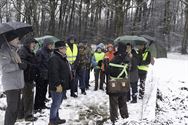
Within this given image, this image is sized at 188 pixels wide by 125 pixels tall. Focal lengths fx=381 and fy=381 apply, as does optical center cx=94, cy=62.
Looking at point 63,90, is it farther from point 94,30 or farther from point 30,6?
point 94,30

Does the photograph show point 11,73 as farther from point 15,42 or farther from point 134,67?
point 134,67

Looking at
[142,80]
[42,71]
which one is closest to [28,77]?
[42,71]

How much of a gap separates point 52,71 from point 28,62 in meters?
0.95

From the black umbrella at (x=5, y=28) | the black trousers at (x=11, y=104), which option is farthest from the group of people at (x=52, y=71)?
the black umbrella at (x=5, y=28)

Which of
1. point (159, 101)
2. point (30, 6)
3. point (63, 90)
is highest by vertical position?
point (30, 6)

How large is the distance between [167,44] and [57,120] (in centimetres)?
4115

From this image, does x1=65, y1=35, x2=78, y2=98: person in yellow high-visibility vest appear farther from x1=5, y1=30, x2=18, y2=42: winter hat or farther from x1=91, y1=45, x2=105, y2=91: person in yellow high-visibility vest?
x1=5, y1=30, x2=18, y2=42: winter hat

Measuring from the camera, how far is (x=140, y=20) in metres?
54.4

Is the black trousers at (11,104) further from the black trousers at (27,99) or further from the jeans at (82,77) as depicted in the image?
the jeans at (82,77)

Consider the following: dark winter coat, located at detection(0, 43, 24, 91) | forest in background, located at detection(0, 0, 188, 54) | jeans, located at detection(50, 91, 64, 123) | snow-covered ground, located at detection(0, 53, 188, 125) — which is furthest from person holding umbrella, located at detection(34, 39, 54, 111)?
forest in background, located at detection(0, 0, 188, 54)

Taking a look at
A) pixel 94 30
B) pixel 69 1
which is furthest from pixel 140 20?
pixel 69 1

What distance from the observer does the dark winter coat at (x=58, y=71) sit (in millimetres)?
8008

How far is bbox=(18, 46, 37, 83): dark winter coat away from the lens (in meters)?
8.60

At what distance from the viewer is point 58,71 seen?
318 inches
